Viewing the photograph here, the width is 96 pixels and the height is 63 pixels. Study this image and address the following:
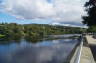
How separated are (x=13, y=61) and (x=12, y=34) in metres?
92.9

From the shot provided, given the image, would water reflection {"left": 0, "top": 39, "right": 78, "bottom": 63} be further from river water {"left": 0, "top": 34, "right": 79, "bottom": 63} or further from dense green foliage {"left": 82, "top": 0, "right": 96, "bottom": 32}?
dense green foliage {"left": 82, "top": 0, "right": 96, "bottom": 32}

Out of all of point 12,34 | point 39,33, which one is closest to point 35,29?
point 39,33

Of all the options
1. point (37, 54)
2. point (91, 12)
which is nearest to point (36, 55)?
point (37, 54)

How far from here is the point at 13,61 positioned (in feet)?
111

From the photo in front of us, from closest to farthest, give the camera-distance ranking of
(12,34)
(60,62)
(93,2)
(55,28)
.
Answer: (93,2) → (60,62) → (12,34) → (55,28)

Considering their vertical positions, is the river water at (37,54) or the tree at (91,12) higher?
the tree at (91,12)

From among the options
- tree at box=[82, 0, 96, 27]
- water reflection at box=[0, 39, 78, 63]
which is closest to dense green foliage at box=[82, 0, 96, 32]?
tree at box=[82, 0, 96, 27]

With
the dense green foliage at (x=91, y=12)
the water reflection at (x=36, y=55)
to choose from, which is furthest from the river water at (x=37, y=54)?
the dense green foliage at (x=91, y=12)

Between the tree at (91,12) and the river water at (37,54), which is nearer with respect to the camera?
the tree at (91,12)

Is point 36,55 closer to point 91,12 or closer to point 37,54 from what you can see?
point 37,54

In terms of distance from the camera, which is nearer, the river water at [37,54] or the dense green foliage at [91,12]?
the dense green foliage at [91,12]

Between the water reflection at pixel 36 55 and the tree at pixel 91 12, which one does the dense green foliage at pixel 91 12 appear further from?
the water reflection at pixel 36 55

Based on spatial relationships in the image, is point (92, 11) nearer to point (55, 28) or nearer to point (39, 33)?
point (39, 33)

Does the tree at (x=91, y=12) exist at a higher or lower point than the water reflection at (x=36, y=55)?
higher
